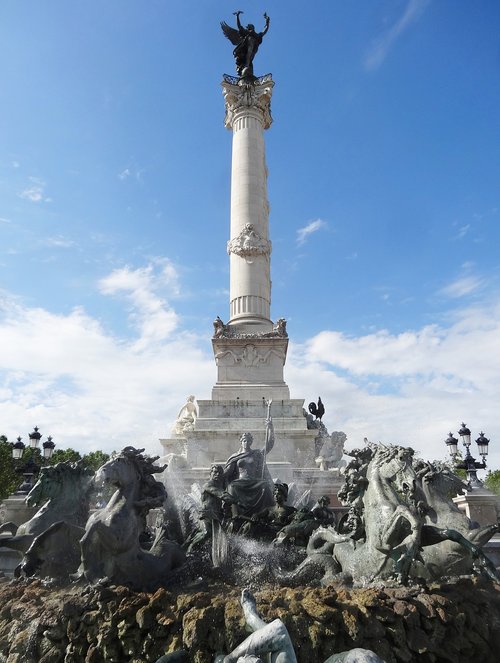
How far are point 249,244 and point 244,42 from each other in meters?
13.4

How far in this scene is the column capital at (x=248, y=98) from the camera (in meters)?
25.7

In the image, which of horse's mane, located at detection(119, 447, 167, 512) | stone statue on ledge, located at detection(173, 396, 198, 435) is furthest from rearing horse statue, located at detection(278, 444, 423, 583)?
stone statue on ledge, located at detection(173, 396, 198, 435)

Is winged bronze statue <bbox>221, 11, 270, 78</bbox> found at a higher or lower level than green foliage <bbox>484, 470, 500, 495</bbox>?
Answer: higher

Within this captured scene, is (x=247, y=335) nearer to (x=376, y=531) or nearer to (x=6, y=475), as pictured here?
(x=376, y=531)

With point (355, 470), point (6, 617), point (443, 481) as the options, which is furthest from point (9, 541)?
point (443, 481)

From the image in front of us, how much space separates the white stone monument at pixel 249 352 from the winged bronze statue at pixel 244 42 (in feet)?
6.76

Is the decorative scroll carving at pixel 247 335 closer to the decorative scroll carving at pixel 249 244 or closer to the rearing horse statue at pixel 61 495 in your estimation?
the decorative scroll carving at pixel 249 244

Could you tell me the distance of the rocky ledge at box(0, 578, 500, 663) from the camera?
5.44 metres

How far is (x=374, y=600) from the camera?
578cm

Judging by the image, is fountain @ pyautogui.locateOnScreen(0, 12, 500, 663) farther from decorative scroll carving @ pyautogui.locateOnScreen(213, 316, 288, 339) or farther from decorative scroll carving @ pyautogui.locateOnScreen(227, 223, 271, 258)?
decorative scroll carving @ pyautogui.locateOnScreen(227, 223, 271, 258)

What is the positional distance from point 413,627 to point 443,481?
2.72m

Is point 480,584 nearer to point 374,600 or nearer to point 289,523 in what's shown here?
point 374,600

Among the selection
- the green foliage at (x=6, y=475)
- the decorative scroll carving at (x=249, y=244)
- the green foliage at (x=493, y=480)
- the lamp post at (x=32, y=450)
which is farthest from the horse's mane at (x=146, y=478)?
the green foliage at (x=493, y=480)

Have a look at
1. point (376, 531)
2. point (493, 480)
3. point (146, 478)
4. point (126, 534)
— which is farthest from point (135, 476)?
point (493, 480)
